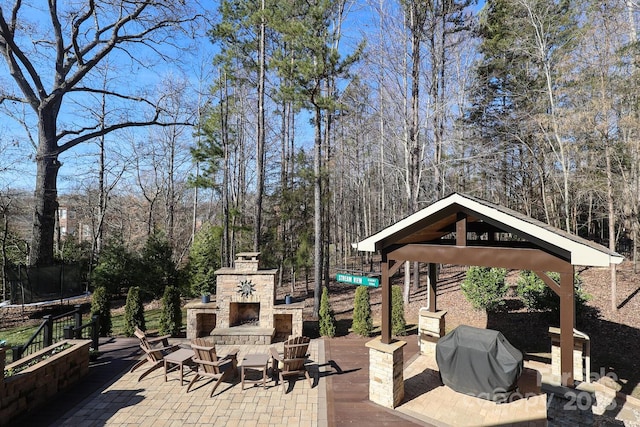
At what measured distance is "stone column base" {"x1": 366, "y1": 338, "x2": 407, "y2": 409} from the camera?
483 cm

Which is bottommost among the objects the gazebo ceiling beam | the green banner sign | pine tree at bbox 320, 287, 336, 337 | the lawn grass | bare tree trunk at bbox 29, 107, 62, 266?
the lawn grass

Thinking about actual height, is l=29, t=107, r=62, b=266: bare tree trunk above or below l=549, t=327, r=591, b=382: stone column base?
above

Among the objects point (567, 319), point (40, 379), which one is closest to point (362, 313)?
point (567, 319)

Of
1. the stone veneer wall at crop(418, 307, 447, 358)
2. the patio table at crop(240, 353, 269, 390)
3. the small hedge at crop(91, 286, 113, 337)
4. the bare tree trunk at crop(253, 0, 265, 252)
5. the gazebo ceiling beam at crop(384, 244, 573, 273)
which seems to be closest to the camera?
the gazebo ceiling beam at crop(384, 244, 573, 273)

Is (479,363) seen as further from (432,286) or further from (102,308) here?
(102,308)

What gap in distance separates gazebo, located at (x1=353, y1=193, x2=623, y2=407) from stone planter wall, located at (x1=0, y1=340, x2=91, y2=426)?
17.4ft

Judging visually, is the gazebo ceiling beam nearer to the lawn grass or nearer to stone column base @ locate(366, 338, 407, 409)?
stone column base @ locate(366, 338, 407, 409)

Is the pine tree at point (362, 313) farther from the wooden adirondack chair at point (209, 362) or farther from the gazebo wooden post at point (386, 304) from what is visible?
the wooden adirondack chair at point (209, 362)

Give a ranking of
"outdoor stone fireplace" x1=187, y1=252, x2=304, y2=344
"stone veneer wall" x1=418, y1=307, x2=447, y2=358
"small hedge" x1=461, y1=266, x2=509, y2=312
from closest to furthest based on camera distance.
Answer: "stone veneer wall" x1=418, y1=307, x2=447, y2=358 < "outdoor stone fireplace" x1=187, y1=252, x2=304, y2=344 < "small hedge" x1=461, y1=266, x2=509, y2=312

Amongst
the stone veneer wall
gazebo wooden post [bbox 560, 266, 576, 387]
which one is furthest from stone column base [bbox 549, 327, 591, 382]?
the stone veneer wall

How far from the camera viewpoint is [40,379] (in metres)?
5.12

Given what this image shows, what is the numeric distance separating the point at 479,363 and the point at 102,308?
30.0 feet

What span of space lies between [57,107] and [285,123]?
9021 millimetres

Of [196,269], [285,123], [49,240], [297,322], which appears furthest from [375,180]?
[49,240]
